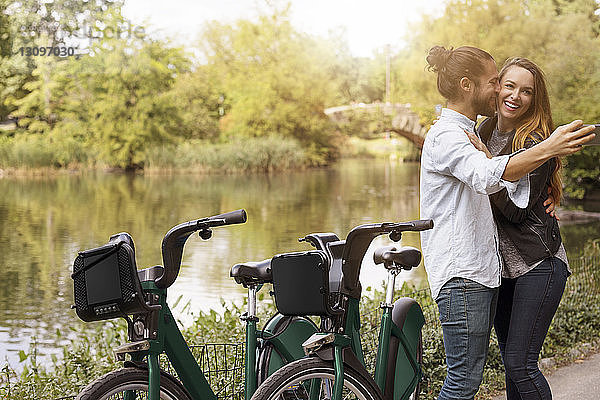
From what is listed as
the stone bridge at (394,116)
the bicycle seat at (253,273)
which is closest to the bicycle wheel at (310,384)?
the bicycle seat at (253,273)

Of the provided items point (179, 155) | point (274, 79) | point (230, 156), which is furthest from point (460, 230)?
point (274, 79)

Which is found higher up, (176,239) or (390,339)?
(176,239)

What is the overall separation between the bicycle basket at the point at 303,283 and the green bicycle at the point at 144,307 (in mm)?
175

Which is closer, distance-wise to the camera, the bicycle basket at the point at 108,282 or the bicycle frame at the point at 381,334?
the bicycle basket at the point at 108,282

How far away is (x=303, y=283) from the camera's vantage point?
2258mm

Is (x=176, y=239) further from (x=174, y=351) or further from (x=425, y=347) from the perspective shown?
(x=425, y=347)

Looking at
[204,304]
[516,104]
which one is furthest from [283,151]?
[516,104]

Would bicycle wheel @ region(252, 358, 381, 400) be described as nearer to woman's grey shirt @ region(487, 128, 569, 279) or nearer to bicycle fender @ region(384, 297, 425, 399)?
bicycle fender @ region(384, 297, 425, 399)

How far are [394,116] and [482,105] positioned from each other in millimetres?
32370

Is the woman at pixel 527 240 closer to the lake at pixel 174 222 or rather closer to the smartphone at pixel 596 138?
the smartphone at pixel 596 138

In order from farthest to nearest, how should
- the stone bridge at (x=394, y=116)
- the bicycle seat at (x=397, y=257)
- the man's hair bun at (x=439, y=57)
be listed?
1. the stone bridge at (x=394, y=116)
2. the bicycle seat at (x=397, y=257)
3. the man's hair bun at (x=439, y=57)

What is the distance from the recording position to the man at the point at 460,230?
2328 mm

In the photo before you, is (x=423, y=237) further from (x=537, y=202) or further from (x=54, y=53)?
(x=54, y=53)

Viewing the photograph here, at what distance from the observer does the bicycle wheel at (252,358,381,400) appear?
85.4 inches
